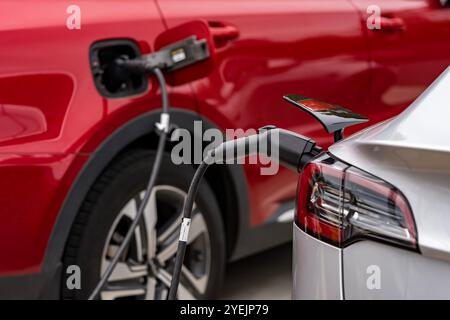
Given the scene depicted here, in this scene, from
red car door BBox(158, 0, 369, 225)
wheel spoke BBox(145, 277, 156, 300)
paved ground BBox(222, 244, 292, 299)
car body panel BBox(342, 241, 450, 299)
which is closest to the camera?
car body panel BBox(342, 241, 450, 299)

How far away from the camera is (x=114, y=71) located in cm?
261

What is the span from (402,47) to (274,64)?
896 millimetres

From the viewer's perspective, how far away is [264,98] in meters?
3.05

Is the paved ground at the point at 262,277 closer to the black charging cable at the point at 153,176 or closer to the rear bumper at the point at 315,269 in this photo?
the black charging cable at the point at 153,176

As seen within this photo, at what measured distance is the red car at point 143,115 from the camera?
2357 mm

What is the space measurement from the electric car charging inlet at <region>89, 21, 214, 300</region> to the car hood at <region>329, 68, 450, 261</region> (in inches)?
44.7

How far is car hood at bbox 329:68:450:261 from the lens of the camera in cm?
145

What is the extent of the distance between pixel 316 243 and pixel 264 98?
1.48 meters

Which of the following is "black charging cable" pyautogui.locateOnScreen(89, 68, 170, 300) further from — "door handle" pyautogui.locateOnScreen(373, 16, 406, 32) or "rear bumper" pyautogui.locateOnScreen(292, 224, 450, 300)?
"door handle" pyautogui.locateOnScreen(373, 16, 406, 32)

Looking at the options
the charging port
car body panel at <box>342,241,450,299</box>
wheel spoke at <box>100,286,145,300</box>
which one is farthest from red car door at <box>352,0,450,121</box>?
car body panel at <box>342,241,450,299</box>

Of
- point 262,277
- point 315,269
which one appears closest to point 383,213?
point 315,269

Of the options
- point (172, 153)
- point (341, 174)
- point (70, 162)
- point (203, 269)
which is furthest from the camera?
point (203, 269)
